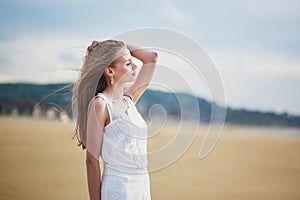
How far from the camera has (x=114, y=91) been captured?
2.02m

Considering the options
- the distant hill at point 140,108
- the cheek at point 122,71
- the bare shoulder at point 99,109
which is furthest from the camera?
the distant hill at point 140,108

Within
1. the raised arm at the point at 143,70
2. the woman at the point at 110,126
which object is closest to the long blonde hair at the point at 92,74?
the woman at the point at 110,126

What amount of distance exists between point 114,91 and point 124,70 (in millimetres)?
84

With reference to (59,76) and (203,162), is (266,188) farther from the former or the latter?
(59,76)

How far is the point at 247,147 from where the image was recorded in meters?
11.2

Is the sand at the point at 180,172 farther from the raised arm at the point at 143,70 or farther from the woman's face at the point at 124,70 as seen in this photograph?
the woman's face at the point at 124,70

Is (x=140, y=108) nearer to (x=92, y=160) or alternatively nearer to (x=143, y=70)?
(x=143, y=70)

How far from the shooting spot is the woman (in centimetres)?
192

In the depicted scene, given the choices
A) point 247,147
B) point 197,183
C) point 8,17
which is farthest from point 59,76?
point 197,183

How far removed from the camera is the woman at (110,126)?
1.92 m

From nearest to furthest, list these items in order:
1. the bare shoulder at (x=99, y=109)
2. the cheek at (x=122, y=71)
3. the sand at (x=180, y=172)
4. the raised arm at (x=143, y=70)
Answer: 1. the bare shoulder at (x=99, y=109)
2. the cheek at (x=122, y=71)
3. the raised arm at (x=143, y=70)
4. the sand at (x=180, y=172)

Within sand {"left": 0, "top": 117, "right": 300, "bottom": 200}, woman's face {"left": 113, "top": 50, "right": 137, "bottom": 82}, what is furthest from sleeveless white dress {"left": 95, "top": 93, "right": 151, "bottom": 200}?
sand {"left": 0, "top": 117, "right": 300, "bottom": 200}

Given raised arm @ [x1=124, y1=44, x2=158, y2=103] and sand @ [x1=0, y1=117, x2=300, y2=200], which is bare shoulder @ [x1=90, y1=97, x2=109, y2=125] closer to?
raised arm @ [x1=124, y1=44, x2=158, y2=103]

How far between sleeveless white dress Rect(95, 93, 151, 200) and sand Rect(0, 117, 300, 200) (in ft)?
6.07
